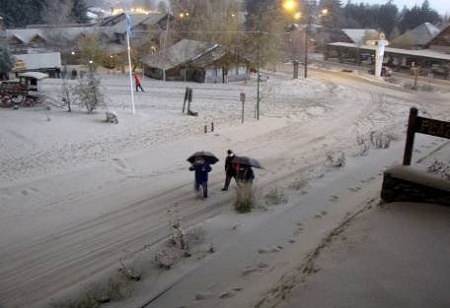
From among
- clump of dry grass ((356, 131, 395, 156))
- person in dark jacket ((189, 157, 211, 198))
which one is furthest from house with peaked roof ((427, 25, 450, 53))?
person in dark jacket ((189, 157, 211, 198))

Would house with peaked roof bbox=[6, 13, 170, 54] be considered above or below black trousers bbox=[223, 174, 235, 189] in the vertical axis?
above

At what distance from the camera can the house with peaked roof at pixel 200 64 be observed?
122 feet

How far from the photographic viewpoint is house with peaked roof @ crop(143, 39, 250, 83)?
122 feet

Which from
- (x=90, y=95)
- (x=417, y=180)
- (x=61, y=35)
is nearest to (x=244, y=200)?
(x=417, y=180)

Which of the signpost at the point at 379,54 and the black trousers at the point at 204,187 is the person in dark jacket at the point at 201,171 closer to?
the black trousers at the point at 204,187

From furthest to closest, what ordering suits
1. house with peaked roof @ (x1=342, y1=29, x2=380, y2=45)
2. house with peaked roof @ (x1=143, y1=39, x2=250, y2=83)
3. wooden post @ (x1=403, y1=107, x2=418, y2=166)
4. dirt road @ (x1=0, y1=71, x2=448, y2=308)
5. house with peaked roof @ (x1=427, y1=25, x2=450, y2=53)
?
1. house with peaked roof @ (x1=342, y1=29, x2=380, y2=45)
2. house with peaked roof @ (x1=427, y1=25, x2=450, y2=53)
3. house with peaked roof @ (x1=143, y1=39, x2=250, y2=83)
4. dirt road @ (x1=0, y1=71, x2=448, y2=308)
5. wooden post @ (x1=403, y1=107, x2=418, y2=166)

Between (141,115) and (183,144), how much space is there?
6334mm

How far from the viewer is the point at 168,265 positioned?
7.98 meters

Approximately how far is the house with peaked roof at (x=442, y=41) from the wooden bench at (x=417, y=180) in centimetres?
4264

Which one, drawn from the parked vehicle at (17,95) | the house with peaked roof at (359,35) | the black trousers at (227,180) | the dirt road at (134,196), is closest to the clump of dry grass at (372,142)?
the dirt road at (134,196)


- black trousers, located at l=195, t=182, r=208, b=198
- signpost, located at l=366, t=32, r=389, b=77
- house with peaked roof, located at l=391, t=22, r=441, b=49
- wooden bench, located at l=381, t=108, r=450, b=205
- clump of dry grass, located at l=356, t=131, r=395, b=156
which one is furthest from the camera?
house with peaked roof, located at l=391, t=22, r=441, b=49

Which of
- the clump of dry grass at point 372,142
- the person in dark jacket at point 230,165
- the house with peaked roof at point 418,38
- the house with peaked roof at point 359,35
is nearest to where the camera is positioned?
the person in dark jacket at point 230,165

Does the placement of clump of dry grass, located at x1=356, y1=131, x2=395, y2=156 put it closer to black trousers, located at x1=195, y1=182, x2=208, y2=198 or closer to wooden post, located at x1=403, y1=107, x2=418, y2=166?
black trousers, located at x1=195, y1=182, x2=208, y2=198

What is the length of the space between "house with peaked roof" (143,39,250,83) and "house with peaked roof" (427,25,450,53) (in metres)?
21.8
